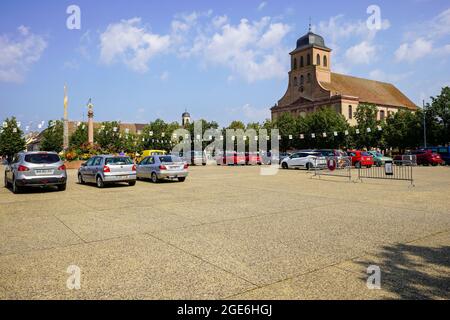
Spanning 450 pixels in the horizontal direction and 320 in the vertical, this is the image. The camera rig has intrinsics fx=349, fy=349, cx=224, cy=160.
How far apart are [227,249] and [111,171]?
442 inches

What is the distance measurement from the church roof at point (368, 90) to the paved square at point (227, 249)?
7701 cm

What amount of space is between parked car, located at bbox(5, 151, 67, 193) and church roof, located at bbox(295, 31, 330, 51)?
81.4 metres

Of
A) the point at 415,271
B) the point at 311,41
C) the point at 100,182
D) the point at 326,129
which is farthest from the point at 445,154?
the point at 311,41

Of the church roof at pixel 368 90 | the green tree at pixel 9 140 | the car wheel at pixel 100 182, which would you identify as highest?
the church roof at pixel 368 90

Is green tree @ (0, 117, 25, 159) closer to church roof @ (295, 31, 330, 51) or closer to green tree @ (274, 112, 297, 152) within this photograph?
green tree @ (274, 112, 297, 152)

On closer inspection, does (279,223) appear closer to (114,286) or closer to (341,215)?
(341,215)

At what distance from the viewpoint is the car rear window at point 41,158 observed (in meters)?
13.7

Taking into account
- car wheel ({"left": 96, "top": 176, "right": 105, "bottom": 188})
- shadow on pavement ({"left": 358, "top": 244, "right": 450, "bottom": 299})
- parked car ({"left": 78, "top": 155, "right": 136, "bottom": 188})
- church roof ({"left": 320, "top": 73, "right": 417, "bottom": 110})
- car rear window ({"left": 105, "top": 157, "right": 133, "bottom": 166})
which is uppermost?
church roof ({"left": 320, "top": 73, "right": 417, "bottom": 110})

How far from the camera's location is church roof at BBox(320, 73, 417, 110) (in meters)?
84.8

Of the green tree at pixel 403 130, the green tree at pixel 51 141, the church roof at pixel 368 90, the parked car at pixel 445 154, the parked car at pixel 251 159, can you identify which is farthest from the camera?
the church roof at pixel 368 90

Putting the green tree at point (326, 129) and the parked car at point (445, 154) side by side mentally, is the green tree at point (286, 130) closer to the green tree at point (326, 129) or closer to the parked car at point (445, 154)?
the green tree at point (326, 129)

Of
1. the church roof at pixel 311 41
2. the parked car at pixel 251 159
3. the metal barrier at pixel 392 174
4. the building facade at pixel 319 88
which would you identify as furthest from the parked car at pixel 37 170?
the church roof at pixel 311 41

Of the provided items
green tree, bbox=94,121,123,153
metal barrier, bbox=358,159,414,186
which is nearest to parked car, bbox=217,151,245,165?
metal barrier, bbox=358,159,414,186

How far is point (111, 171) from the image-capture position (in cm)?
1553
